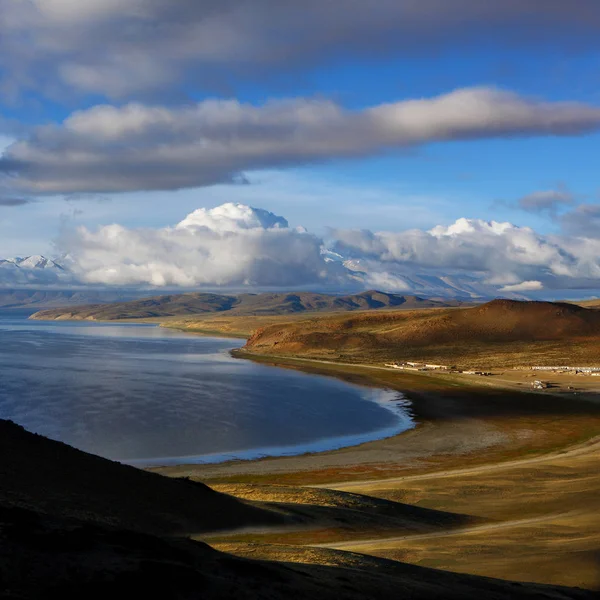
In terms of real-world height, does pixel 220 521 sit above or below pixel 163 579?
below

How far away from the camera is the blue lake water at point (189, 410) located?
65.8 meters

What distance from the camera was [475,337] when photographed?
593ft

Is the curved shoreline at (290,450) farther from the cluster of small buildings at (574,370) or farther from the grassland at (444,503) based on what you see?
the cluster of small buildings at (574,370)

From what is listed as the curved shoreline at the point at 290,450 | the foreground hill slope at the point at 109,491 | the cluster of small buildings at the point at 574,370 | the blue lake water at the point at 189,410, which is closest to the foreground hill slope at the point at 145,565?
the foreground hill slope at the point at 109,491

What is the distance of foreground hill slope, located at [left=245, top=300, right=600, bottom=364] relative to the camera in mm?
167613

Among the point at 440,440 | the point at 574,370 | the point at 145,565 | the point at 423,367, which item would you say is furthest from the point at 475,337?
the point at 145,565

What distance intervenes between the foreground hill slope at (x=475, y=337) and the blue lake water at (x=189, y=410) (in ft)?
147

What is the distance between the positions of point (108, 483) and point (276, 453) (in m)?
30.0

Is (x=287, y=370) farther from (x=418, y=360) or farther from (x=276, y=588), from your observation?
(x=276, y=588)

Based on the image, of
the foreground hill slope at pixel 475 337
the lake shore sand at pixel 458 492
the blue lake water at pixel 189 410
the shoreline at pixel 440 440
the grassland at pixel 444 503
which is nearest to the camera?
the grassland at pixel 444 503

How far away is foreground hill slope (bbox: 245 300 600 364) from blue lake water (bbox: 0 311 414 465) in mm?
44658

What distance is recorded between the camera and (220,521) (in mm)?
33094

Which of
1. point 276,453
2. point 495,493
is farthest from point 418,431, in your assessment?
point 495,493

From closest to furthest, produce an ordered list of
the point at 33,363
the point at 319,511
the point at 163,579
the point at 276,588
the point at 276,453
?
the point at 163,579 < the point at 276,588 < the point at 319,511 < the point at 276,453 < the point at 33,363
